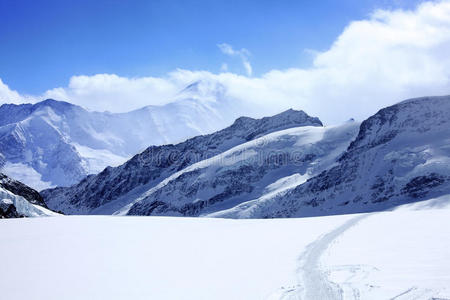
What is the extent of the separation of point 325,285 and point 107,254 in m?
11.6

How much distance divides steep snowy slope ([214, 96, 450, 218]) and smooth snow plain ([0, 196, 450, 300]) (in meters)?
119

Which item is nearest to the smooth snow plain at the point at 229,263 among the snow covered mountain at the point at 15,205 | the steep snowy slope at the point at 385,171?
the snow covered mountain at the point at 15,205

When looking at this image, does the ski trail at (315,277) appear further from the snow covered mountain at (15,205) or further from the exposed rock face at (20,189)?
the exposed rock face at (20,189)

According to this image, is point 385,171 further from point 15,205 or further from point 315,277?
point 315,277

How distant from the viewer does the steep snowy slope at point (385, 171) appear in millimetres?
139375

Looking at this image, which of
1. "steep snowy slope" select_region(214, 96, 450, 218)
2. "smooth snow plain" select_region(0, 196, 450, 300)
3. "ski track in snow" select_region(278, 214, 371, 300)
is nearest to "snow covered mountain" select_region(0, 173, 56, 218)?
"smooth snow plain" select_region(0, 196, 450, 300)

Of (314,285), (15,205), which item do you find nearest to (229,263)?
(314,285)

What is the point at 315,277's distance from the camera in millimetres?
→ 16625

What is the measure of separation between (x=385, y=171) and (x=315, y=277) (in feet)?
486

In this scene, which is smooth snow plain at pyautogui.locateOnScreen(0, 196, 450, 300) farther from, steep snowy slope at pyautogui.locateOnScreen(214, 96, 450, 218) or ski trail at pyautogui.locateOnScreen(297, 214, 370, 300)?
steep snowy slope at pyautogui.locateOnScreen(214, 96, 450, 218)

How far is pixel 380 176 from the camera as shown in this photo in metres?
152

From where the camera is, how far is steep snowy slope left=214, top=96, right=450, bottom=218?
457 ft

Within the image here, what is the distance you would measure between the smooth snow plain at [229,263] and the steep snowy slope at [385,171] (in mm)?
119147

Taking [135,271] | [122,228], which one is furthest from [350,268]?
[122,228]
